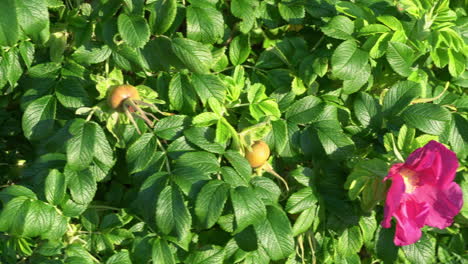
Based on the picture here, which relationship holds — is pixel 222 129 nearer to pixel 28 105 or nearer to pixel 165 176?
pixel 165 176

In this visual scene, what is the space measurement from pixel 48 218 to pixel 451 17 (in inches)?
52.4

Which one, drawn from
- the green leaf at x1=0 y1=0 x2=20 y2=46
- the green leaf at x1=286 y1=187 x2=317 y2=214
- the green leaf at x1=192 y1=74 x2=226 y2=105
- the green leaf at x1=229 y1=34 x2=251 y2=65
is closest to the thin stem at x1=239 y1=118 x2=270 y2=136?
the green leaf at x1=192 y1=74 x2=226 y2=105

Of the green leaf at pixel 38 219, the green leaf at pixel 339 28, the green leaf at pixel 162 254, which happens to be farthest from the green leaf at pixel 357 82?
the green leaf at pixel 38 219

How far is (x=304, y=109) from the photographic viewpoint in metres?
1.69

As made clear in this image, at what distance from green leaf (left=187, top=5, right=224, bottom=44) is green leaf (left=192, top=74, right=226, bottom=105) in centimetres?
11

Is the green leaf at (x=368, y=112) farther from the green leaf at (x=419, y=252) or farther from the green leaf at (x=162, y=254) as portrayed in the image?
the green leaf at (x=162, y=254)

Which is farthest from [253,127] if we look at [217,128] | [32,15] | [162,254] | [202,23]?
[32,15]

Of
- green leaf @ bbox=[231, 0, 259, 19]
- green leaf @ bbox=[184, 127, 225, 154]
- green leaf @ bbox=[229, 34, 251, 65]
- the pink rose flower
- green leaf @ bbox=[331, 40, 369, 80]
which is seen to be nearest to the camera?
the pink rose flower

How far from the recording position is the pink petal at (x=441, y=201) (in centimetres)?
148

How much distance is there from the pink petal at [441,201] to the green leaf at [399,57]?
35 cm

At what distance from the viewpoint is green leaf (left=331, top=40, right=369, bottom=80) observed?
5.20 ft

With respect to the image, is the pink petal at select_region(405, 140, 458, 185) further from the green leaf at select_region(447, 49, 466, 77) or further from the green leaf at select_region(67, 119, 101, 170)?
the green leaf at select_region(67, 119, 101, 170)

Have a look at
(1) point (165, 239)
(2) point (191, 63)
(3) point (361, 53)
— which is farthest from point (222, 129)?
(3) point (361, 53)

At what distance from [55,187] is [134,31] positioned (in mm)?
466
